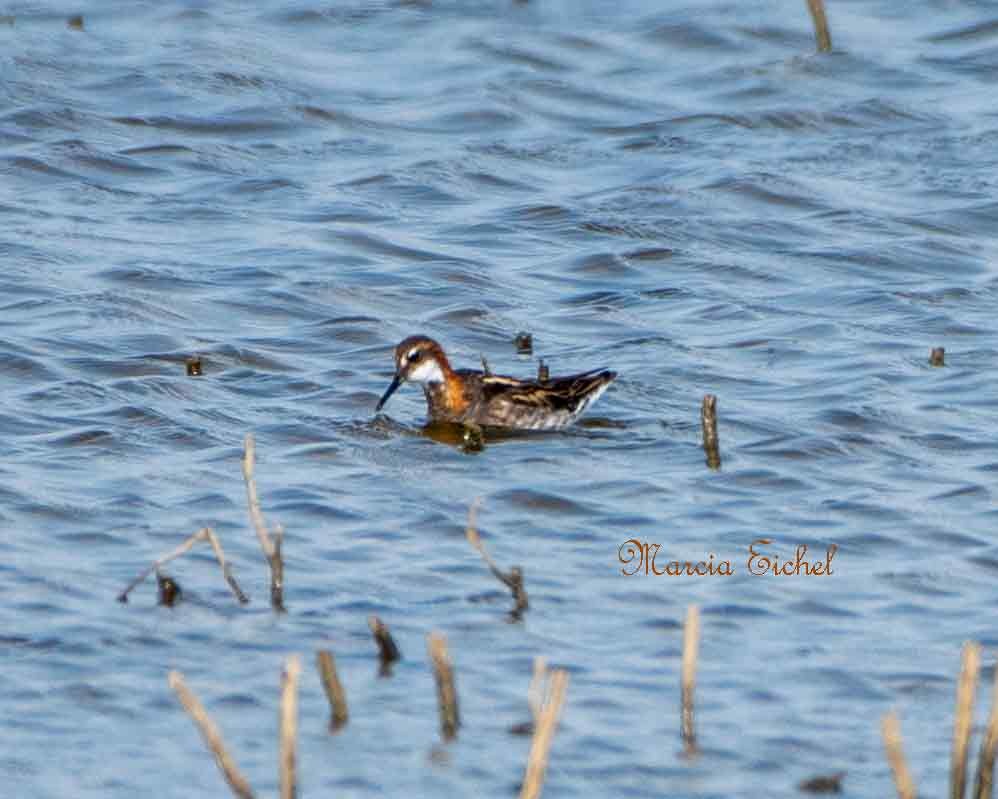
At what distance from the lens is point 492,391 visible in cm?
1344

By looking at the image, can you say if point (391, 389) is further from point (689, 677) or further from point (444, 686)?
point (689, 677)

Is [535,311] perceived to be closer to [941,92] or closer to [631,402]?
[631,402]

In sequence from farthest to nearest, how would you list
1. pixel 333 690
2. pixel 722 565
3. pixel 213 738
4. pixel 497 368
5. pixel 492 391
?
pixel 497 368 < pixel 492 391 < pixel 722 565 < pixel 333 690 < pixel 213 738

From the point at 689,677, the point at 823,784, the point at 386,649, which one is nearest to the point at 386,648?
the point at 386,649

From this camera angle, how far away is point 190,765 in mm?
7906

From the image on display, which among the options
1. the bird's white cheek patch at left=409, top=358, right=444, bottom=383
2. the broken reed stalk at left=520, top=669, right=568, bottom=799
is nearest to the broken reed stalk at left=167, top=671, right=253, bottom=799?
the broken reed stalk at left=520, top=669, right=568, bottom=799

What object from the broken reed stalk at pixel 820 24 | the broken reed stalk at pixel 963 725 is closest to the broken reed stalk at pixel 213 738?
the broken reed stalk at pixel 963 725

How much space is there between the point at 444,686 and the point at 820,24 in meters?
14.8

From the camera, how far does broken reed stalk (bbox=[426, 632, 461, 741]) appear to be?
7.34 meters

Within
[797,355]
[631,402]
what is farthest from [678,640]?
[797,355]

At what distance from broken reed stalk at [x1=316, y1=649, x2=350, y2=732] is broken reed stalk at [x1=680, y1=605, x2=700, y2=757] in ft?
4.13

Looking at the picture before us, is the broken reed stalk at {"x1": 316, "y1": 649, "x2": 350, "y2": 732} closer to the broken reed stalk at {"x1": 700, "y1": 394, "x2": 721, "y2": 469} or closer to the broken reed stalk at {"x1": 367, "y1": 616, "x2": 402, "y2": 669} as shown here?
the broken reed stalk at {"x1": 367, "y1": 616, "x2": 402, "y2": 669}

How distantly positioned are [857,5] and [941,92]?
2861 mm

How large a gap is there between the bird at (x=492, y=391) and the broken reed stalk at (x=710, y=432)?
114cm
